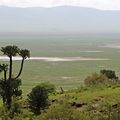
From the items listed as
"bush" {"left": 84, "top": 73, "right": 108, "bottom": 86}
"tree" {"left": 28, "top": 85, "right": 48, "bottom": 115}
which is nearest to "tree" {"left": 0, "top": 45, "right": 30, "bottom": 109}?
"tree" {"left": 28, "top": 85, "right": 48, "bottom": 115}

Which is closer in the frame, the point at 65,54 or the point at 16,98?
the point at 16,98

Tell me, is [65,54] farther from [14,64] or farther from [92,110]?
[92,110]

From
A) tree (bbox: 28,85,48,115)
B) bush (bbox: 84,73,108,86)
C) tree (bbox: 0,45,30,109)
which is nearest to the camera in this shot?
tree (bbox: 28,85,48,115)

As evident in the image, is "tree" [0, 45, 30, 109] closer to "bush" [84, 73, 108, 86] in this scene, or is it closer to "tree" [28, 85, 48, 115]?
"tree" [28, 85, 48, 115]

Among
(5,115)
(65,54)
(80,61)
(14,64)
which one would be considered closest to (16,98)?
(5,115)

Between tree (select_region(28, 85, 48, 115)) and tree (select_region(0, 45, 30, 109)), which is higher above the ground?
tree (select_region(0, 45, 30, 109))

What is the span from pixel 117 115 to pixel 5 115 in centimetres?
1096

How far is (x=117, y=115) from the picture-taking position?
2927 centimetres

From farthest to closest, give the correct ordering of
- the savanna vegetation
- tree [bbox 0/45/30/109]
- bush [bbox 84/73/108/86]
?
bush [bbox 84/73/108/86] < tree [bbox 0/45/30/109] < the savanna vegetation

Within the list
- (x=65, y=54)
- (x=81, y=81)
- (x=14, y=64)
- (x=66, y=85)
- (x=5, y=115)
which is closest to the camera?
(x=5, y=115)

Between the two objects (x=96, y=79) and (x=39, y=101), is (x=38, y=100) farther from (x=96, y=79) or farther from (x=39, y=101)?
(x=96, y=79)

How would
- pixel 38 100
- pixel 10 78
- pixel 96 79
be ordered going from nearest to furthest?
pixel 38 100 → pixel 10 78 → pixel 96 79

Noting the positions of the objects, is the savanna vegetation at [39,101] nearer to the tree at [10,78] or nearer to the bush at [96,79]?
the tree at [10,78]

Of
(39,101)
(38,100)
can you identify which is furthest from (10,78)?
(39,101)
